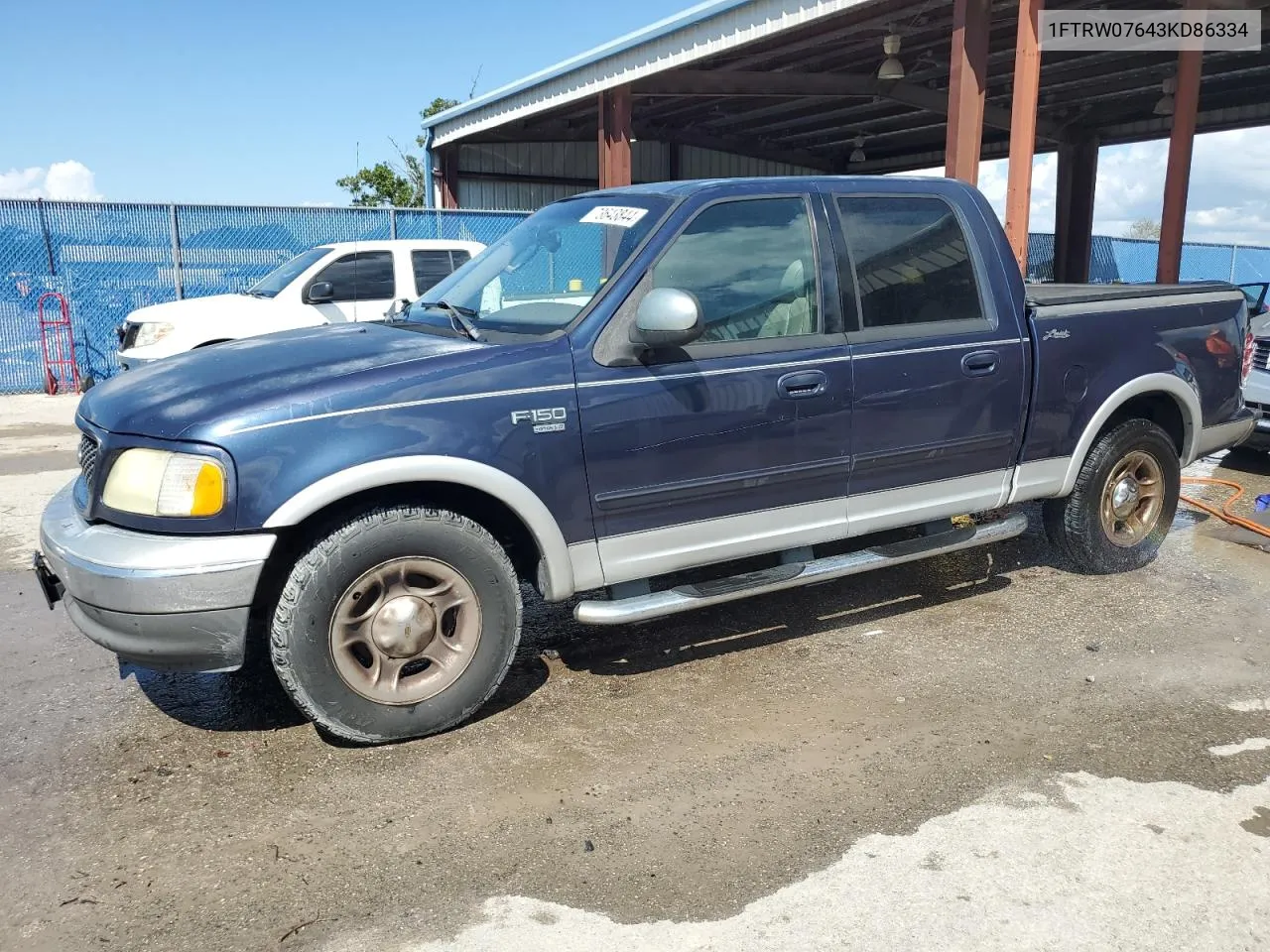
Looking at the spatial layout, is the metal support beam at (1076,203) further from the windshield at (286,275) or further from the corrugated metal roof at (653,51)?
the windshield at (286,275)

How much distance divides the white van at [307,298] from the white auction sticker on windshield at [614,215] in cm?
565

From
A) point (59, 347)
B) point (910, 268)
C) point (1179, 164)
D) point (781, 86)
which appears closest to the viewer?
point (910, 268)

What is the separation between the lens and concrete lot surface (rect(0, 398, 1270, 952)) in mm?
2512

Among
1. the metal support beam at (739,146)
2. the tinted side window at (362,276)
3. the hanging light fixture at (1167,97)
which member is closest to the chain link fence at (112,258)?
the tinted side window at (362,276)

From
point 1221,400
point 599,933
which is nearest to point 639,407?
point 599,933

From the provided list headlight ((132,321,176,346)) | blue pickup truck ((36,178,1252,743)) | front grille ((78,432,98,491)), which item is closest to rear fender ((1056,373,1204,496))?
blue pickup truck ((36,178,1252,743))

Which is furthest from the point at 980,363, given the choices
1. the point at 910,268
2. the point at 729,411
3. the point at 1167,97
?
the point at 1167,97

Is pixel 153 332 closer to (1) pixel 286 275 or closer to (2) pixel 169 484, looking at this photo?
(1) pixel 286 275

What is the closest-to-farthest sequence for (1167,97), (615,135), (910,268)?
1. (910,268)
2. (615,135)
3. (1167,97)

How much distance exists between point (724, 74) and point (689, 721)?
15181 mm

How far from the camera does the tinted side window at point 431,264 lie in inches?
398

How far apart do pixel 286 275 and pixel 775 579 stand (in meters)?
7.76

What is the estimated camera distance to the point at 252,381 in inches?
128

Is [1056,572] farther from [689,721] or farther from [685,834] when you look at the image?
[685,834]
